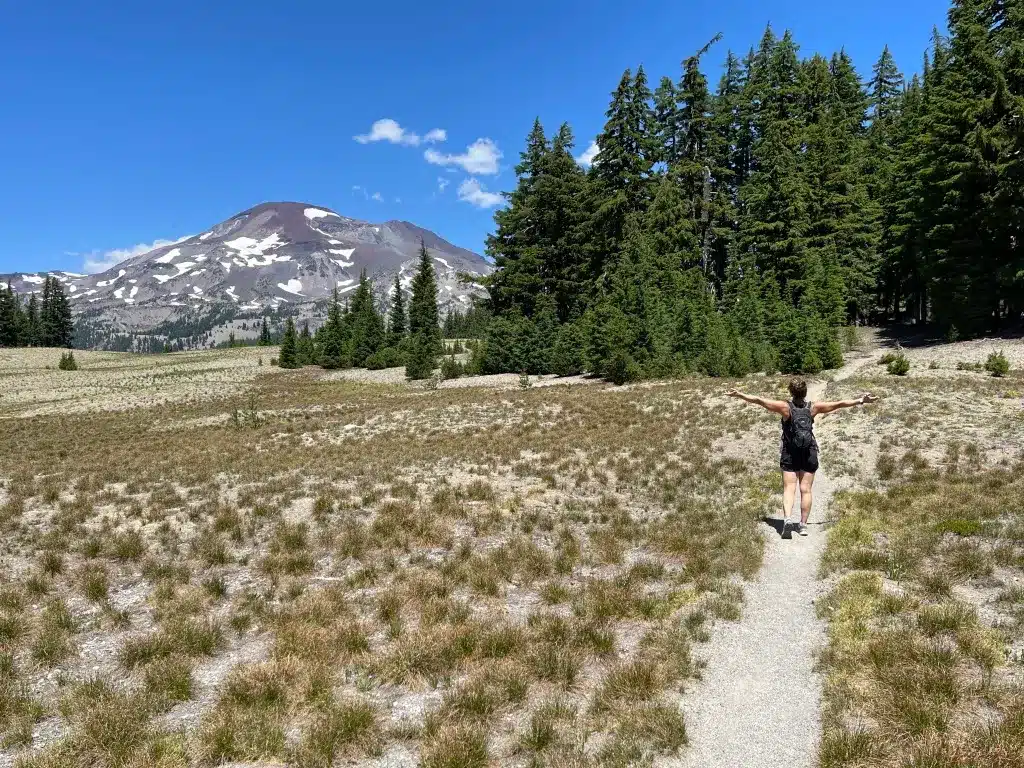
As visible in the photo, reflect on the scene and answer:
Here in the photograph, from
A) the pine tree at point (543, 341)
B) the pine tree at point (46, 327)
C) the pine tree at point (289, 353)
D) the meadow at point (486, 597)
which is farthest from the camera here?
the pine tree at point (46, 327)

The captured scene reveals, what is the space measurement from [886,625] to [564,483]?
8.68 metres

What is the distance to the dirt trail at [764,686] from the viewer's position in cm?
471

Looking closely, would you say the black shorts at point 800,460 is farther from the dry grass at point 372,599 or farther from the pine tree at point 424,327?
the pine tree at point 424,327

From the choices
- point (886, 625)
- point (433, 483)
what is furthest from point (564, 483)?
point (886, 625)

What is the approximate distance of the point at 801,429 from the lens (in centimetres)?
949

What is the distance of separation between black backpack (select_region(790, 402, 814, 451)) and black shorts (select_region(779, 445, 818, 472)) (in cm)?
10

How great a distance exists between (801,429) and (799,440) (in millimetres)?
181

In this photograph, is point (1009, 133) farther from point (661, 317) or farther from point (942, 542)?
point (942, 542)

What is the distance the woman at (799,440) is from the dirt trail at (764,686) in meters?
1.67

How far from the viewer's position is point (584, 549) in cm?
990

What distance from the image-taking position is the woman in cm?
949

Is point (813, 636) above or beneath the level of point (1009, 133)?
beneath

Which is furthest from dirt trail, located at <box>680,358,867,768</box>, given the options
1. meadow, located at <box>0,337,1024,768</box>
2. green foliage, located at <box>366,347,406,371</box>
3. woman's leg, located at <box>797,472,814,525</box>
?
green foliage, located at <box>366,347,406,371</box>

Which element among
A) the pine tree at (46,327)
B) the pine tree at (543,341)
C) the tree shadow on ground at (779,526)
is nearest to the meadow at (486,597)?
the tree shadow on ground at (779,526)
